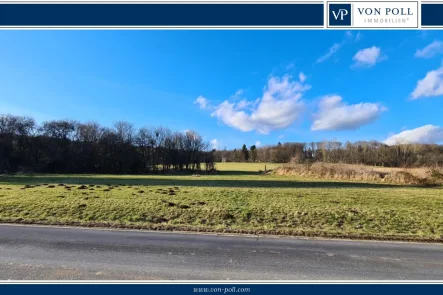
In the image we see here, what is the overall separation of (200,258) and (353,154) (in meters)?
59.4

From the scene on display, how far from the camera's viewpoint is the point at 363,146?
197ft

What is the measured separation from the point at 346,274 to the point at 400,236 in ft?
11.9

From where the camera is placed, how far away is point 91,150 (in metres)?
43.1

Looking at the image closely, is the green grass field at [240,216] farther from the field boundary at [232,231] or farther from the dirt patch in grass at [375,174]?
the dirt patch in grass at [375,174]

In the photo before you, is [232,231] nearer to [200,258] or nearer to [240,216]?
[240,216]

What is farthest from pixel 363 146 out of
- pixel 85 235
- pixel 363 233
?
pixel 85 235

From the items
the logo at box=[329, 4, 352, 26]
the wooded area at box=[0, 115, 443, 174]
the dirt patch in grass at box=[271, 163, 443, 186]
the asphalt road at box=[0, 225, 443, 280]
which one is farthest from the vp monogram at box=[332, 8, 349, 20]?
the wooded area at box=[0, 115, 443, 174]

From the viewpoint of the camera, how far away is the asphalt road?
4355mm

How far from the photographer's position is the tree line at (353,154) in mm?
42700

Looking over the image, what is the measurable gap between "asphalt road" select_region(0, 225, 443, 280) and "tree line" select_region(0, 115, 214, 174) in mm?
39059

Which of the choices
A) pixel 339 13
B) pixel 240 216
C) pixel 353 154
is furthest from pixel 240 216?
pixel 353 154
